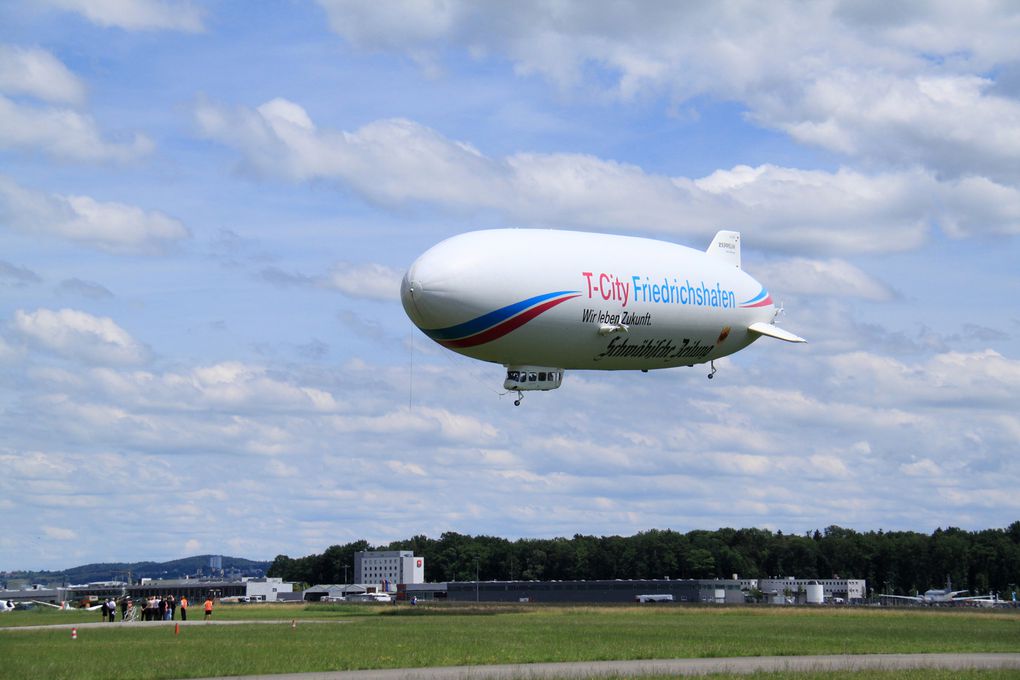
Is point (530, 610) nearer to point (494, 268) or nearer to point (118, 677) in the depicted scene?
point (494, 268)

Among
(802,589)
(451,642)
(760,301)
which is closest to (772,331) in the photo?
(760,301)

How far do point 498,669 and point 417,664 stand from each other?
362 cm

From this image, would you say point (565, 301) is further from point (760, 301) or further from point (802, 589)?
point (802, 589)

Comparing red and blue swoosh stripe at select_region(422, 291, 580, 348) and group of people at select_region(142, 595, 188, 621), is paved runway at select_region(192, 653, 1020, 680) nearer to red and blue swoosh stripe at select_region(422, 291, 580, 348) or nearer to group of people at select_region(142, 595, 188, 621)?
red and blue swoosh stripe at select_region(422, 291, 580, 348)

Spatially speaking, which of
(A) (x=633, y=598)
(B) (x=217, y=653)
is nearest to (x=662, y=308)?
(B) (x=217, y=653)

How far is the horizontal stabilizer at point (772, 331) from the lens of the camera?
64.1 m

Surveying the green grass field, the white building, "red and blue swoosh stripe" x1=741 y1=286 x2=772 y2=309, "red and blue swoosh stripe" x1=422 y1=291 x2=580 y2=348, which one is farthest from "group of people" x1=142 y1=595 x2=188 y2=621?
the white building

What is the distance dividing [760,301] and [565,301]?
15.8 metres

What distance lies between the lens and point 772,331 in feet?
212

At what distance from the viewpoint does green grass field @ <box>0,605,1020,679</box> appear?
142 ft

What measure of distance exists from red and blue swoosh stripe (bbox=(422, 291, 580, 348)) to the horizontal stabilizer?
14.8 m

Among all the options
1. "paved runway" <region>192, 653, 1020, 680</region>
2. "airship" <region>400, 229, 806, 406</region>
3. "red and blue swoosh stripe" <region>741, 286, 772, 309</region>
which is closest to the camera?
"paved runway" <region>192, 653, 1020, 680</region>

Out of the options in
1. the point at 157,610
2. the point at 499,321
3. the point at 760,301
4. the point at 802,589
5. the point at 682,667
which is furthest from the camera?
the point at 802,589

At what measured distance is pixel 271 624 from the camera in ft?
253
